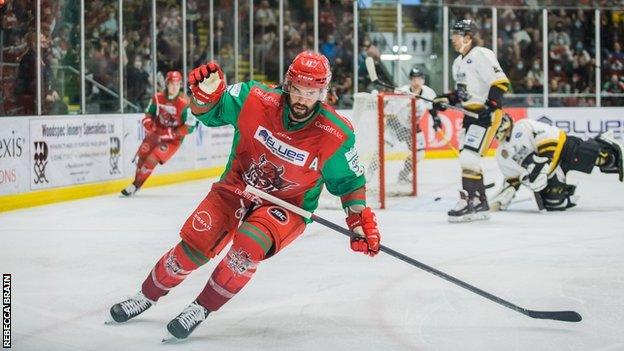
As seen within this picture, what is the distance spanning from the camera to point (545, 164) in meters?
9.08

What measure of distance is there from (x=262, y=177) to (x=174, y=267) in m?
0.47

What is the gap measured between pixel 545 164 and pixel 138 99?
537cm

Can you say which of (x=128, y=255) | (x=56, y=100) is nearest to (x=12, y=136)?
(x=56, y=100)

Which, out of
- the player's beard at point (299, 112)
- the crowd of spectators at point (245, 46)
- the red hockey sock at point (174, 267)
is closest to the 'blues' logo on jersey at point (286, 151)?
the player's beard at point (299, 112)

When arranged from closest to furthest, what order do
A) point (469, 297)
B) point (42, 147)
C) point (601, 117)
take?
point (469, 297) < point (42, 147) < point (601, 117)

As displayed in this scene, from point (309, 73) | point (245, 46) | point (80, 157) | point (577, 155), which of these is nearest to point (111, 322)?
point (309, 73)

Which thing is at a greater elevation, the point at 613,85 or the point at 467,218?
the point at 613,85

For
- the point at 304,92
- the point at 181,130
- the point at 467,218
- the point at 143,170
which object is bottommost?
the point at 467,218

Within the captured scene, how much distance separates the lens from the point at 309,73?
405cm

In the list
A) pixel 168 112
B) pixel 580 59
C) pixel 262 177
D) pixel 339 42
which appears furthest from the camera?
pixel 580 59

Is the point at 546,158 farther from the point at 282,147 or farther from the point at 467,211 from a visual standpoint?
the point at 282,147

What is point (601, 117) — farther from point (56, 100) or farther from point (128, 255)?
point (128, 255)

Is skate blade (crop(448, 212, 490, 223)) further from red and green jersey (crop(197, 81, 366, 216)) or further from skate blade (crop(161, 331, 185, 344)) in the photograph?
skate blade (crop(161, 331, 185, 344))

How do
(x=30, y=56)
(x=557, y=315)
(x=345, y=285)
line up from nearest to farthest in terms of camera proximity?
1. (x=557, y=315)
2. (x=345, y=285)
3. (x=30, y=56)
